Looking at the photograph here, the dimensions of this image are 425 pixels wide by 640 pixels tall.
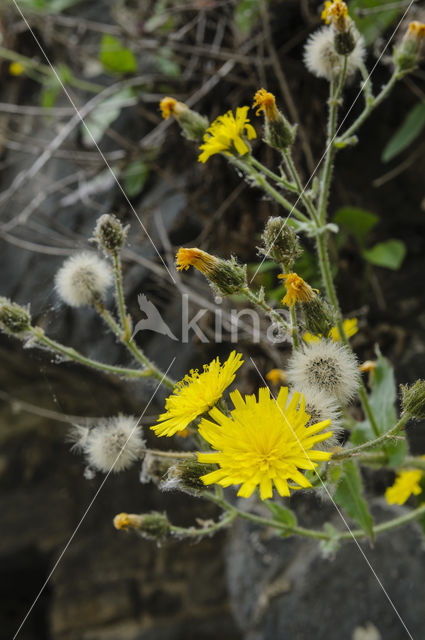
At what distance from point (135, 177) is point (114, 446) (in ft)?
3.60

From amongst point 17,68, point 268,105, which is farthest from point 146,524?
point 17,68

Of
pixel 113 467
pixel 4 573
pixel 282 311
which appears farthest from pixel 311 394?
pixel 4 573

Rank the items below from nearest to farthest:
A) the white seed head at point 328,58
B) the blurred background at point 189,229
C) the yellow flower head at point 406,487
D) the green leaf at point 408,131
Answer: the white seed head at point 328,58
the yellow flower head at point 406,487
the blurred background at point 189,229
the green leaf at point 408,131

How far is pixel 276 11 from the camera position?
58.7 inches

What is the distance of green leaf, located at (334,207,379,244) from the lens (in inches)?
51.1

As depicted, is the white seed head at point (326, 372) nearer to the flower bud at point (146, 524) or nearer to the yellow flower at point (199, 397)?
the yellow flower at point (199, 397)

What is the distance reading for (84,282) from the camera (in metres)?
0.88

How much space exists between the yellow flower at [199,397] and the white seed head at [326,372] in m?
0.07

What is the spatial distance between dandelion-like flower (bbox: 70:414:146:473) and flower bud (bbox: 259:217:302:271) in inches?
13.6

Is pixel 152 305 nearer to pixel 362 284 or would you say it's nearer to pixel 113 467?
pixel 113 467

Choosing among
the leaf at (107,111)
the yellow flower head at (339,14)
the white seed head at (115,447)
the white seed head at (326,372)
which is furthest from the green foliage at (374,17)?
the white seed head at (115,447)

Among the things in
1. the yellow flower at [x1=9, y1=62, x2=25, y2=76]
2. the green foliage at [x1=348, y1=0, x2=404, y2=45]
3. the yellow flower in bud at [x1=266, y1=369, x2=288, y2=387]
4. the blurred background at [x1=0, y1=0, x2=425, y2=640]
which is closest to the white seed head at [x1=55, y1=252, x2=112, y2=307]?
the blurred background at [x1=0, y1=0, x2=425, y2=640]

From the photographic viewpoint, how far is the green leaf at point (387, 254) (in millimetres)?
1349

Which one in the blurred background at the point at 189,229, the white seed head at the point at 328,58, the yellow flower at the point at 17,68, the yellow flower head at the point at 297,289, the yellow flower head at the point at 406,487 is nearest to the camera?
the yellow flower head at the point at 297,289
